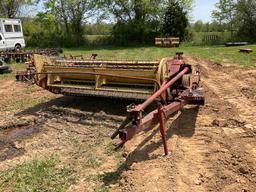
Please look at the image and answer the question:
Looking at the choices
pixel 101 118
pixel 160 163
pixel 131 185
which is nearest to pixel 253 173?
pixel 160 163

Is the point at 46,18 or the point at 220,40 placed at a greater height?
the point at 46,18

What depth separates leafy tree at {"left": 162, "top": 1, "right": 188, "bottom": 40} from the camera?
93.4ft

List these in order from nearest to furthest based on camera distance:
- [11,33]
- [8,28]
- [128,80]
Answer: [128,80], [8,28], [11,33]

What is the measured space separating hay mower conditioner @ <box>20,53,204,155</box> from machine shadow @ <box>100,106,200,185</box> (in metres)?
0.34

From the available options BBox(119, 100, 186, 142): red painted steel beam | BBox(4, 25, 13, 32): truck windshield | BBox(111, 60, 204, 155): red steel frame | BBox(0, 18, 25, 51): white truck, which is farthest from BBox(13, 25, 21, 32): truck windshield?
BBox(119, 100, 186, 142): red painted steel beam

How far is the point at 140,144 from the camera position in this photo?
5484 millimetres

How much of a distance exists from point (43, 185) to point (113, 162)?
101cm

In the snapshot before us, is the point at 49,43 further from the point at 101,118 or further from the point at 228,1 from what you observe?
the point at 101,118

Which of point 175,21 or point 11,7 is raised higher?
point 11,7

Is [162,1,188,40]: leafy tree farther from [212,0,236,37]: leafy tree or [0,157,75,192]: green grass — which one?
[0,157,75,192]: green grass

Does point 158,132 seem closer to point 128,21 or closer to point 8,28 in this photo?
point 8,28

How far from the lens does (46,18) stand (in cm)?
Result: 3322

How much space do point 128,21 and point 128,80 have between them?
2425 centimetres

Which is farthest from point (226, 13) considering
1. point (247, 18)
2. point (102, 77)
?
point (102, 77)
